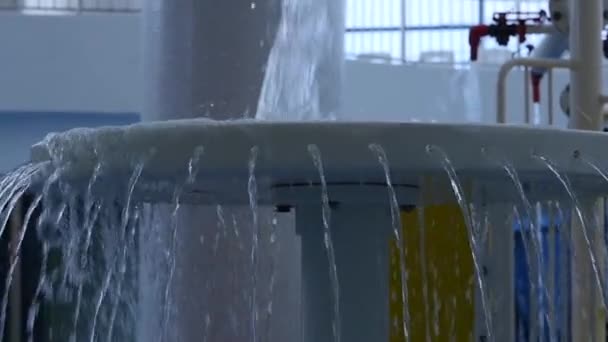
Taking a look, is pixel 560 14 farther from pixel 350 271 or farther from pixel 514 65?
pixel 350 271

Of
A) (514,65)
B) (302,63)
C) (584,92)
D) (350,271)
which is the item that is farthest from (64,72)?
(350,271)

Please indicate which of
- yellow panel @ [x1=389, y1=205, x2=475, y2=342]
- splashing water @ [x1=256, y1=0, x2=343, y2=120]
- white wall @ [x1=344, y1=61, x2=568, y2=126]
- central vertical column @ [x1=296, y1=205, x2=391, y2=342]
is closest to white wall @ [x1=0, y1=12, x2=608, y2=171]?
white wall @ [x1=344, y1=61, x2=568, y2=126]

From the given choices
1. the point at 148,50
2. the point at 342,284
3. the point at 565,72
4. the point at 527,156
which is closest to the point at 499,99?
the point at 148,50

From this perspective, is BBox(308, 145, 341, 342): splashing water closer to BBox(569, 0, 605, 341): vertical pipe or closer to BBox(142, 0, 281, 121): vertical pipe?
BBox(142, 0, 281, 121): vertical pipe

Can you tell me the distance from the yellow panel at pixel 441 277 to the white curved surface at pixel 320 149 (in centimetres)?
78

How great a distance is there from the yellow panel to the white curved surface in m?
0.78

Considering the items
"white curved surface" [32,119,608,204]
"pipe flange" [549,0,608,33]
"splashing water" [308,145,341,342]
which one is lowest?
"splashing water" [308,145,341,342]

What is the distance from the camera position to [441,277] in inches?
89.2

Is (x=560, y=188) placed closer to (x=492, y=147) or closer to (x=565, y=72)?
(x=492, y=147)

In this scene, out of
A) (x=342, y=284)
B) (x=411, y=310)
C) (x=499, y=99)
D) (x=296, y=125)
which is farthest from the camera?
(x=499, y=99)

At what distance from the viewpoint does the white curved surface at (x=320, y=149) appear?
1.29m

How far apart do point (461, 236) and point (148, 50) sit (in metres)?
1.03

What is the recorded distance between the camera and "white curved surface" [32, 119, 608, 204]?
1.29 m

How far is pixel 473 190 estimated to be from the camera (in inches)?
64.0
